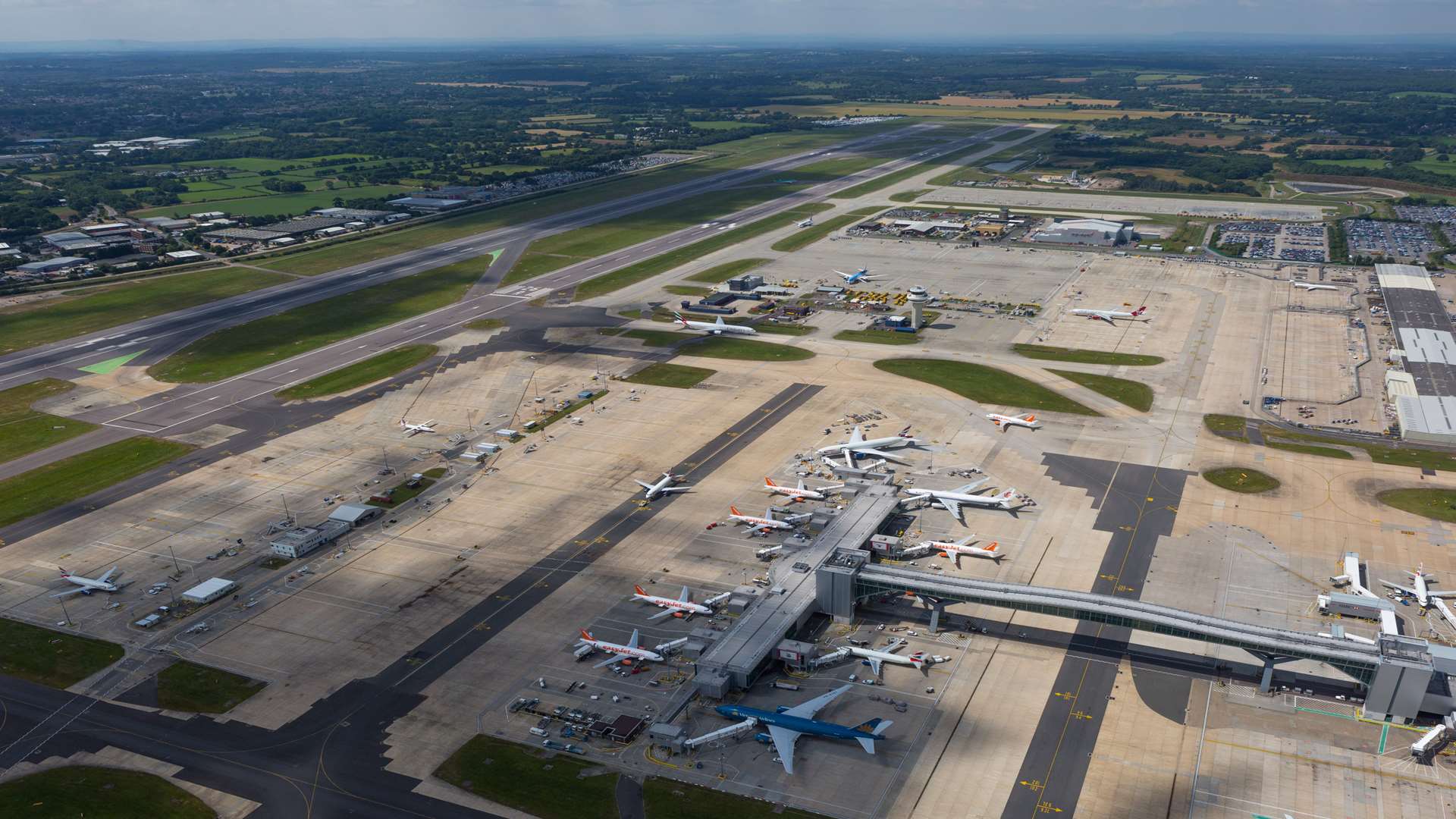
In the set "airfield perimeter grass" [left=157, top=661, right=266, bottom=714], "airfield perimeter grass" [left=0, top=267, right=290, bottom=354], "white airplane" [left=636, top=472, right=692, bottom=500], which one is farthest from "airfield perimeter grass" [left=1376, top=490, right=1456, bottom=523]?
"airfield perimeter grass" [left=0, top=267, right=290, bottom=354]

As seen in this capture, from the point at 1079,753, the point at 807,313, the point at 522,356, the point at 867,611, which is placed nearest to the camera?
the point at 1079,753

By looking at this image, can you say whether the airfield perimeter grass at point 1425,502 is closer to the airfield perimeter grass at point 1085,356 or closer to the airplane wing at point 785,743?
the airfield perimeter grass at point 1085,356

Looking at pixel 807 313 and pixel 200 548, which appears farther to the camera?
pixel 807 313

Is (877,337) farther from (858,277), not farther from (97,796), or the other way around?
(97,796)

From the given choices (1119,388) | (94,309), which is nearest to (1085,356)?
(1119,388)

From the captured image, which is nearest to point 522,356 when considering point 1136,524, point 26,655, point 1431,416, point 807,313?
point 807,313

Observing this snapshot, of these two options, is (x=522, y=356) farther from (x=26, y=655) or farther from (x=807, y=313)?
(x=26, y=655)

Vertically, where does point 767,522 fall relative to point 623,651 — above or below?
above
